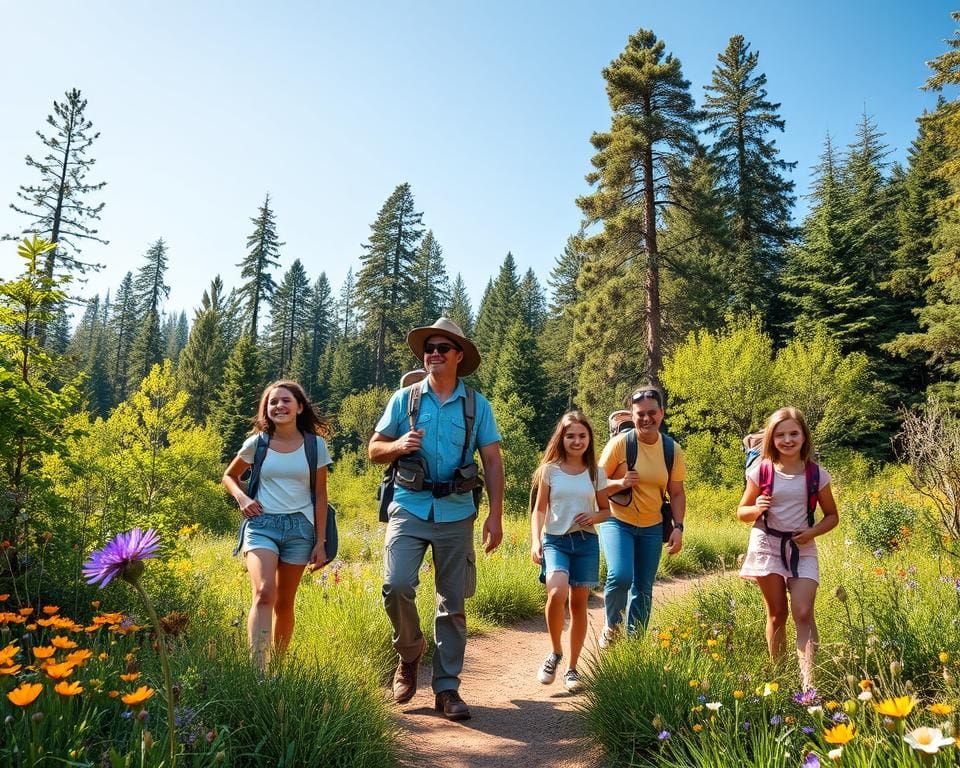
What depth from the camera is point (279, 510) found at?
4.09 metres

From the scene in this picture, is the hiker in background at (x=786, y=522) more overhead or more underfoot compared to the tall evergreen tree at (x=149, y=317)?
more underfoot

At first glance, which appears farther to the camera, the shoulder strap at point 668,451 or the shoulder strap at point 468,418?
the shoulder strap at point 668,451

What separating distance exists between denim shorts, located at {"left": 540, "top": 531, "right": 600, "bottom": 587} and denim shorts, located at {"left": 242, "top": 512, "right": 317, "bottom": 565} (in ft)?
5.84

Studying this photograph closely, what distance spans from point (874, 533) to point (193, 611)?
884cm

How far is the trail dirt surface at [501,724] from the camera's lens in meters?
3.41

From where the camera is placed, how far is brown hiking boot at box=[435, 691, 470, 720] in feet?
12.9

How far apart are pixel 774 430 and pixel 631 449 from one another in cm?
120

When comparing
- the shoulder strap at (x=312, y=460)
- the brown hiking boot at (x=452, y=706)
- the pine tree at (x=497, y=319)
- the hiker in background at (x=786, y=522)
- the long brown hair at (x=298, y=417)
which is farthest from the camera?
the pine tree at (x=497, y=319)

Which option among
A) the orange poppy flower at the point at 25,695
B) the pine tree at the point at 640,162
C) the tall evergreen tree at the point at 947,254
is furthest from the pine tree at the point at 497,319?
the orange poppy flower at the point at 25,695

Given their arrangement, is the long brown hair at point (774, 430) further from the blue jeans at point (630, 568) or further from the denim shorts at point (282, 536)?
the denim shorts at point (282, 536)

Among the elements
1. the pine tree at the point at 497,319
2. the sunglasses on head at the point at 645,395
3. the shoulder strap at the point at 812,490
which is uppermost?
the pine tree at the point at 497,319

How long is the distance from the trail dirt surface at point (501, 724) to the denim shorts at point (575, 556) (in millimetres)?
390

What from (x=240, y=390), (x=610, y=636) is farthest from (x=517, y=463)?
(x=610, y=636)

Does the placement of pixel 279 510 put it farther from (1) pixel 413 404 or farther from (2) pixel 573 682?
(2) pixel 573 682
